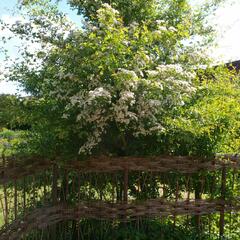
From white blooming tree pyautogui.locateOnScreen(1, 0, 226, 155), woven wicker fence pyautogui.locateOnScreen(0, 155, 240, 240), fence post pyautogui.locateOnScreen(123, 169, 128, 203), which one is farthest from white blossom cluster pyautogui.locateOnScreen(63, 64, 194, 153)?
fence post pyautogui.locateOnScreen(123, 169, 128, 203)

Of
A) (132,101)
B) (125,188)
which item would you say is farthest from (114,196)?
(132,101)

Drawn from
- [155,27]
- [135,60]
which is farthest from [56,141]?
[155,27]

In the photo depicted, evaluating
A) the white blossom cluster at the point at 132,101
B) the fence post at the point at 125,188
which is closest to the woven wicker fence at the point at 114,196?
the fence post at the point at 125,188

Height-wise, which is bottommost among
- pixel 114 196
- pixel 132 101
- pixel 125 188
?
pixel 114 196

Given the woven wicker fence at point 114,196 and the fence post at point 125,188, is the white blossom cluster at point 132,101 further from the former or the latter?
the fence post at point 125,188

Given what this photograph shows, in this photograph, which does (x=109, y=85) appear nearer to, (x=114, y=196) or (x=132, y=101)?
(x=132, y=101)

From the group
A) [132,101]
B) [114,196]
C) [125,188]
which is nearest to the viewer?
[132,101]

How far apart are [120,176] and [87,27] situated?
88.3 inches

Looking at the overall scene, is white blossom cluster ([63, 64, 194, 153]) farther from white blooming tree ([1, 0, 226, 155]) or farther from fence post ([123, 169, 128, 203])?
fence post ([123, 169, 128, 203])

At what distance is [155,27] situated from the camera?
6.92m

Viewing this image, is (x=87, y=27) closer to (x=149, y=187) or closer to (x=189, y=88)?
(x=189, y=88)

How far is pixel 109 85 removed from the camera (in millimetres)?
5582

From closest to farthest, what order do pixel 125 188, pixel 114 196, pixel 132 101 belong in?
pixel 132 101, pixel 125 188, pixel 114 196

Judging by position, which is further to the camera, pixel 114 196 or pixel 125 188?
pixel 114 196
